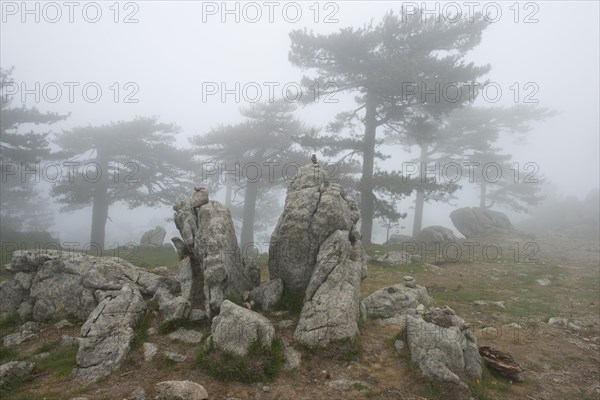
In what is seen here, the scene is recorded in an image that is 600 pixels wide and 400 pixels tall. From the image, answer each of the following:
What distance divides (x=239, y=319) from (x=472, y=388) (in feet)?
17.7

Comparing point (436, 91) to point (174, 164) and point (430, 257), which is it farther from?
point (174, 164)

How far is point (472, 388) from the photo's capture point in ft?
22.6

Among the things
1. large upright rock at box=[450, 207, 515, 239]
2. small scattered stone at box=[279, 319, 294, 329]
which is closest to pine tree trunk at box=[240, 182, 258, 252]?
large upright rock at box=[450, 207, 515, 239]

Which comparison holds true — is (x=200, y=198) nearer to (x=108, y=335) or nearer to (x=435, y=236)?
(x=108, y=335)

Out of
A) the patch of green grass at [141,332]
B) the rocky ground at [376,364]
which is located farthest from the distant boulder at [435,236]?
the patch of green grass at [141,332]

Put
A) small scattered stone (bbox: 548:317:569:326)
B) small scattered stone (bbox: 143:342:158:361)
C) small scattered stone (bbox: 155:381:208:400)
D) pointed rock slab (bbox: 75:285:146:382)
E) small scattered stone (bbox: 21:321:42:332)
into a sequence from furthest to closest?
1. small scattered stone (bbox: 548:317:569:326)
2. small scattered stone (bbox: 21:321:42:332)
3. small scattered stone (bbox: 143:342:158:361)
4. pointed rock slab (bbox: 75:285:146:382)
5. small scattered stone (bbox: 155:381:208:400)

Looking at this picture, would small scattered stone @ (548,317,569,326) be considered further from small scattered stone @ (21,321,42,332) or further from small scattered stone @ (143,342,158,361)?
small scattered stone @ (21,321,42,332)

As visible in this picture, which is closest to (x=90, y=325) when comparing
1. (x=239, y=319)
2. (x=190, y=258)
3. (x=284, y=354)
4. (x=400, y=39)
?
(x=190, y=258)

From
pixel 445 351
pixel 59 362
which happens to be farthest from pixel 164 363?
pixel 445 351

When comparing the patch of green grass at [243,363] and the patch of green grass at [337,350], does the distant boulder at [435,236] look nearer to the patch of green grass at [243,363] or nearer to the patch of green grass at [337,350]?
the patch of green grass at [337,350]

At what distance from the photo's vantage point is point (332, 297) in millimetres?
8539

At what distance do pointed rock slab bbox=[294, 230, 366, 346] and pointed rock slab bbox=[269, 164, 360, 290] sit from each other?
407mm

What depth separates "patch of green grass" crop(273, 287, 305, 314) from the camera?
962 centimetres

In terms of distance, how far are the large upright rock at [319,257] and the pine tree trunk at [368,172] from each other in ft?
40.1
